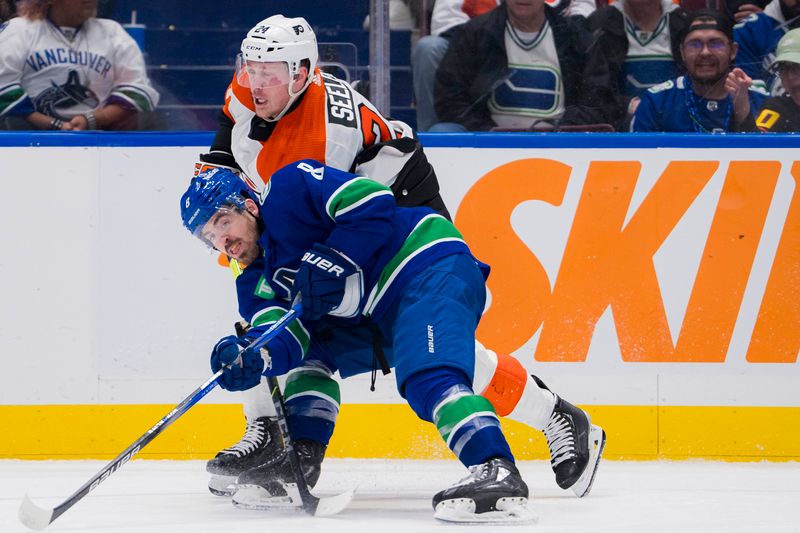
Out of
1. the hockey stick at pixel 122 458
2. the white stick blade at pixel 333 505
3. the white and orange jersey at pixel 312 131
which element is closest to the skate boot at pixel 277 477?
the white stick blade at pixel 333 505

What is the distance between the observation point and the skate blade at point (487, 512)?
7.76ft

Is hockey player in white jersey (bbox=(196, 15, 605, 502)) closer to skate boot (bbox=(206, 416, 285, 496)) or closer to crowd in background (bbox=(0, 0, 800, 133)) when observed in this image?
skate boot (bbox=(206, 416, 285, 496))

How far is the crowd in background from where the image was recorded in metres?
3.76

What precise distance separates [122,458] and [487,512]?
29.1 inches

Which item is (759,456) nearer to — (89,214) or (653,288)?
(653,288)

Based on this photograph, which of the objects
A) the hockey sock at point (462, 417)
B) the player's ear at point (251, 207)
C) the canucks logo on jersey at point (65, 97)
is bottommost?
the hockey sock at point (462, 417)

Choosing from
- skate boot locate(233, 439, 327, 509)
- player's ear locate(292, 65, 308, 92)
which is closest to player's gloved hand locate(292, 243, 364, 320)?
skate boot locate(233, 439, 327, 509)

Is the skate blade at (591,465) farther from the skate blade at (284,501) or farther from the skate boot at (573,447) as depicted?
the skate blade at (284,501)

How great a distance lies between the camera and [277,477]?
110 inches

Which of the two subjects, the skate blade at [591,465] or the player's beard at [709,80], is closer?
the skate blade at [591,465]

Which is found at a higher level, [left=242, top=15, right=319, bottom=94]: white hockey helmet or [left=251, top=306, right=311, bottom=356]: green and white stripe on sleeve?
[left=242, top=15, right=319, bottom=94]: white hockey helmet

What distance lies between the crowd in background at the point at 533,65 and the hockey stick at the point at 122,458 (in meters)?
1.35

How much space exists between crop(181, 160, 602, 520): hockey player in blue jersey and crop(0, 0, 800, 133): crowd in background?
3.77ft

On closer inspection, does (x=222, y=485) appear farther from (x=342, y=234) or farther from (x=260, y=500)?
(x=342, y=234)
